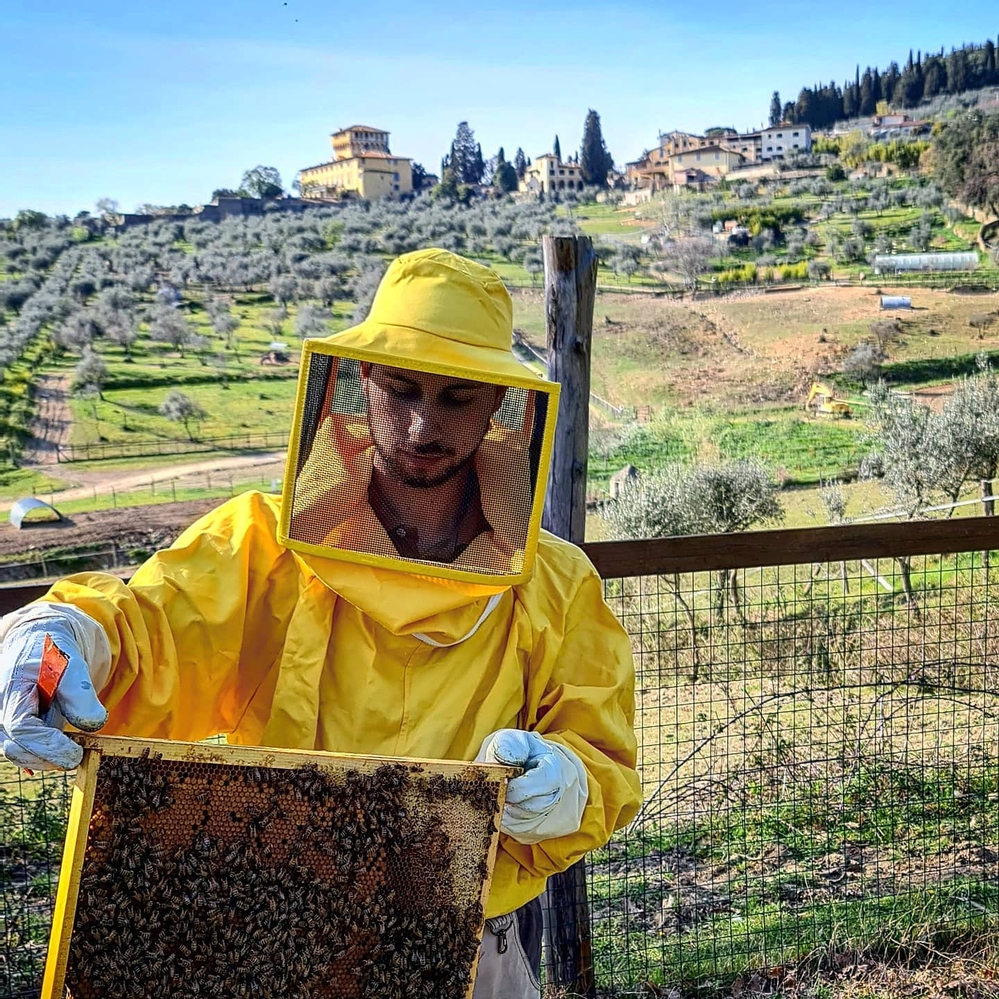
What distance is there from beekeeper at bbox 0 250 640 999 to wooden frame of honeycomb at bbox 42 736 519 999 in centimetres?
19

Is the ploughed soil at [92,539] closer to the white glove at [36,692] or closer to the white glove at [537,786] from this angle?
the white glove at [36,692]

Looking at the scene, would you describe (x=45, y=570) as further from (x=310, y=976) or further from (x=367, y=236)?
(x=367, y=236)

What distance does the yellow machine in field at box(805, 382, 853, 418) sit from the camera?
41.8 metres

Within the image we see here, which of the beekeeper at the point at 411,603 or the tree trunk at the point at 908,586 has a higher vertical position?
the beekeeper at the point at 411,603

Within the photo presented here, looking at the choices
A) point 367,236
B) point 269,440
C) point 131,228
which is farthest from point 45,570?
point 131,228

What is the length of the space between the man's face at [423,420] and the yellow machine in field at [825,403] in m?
41.9

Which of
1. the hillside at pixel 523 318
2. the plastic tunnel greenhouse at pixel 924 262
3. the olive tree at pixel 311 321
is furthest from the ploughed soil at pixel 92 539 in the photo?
the plastic tunnel greenhouse at pixel 924 262

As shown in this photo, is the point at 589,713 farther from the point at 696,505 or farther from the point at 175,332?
the point at 175,332

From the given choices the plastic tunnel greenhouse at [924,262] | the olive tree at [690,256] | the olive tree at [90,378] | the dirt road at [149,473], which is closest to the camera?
the dirt road at [149,473]

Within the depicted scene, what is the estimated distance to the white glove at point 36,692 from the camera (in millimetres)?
1926

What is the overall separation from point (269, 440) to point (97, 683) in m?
44.6

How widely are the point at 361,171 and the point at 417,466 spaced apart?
100 meters

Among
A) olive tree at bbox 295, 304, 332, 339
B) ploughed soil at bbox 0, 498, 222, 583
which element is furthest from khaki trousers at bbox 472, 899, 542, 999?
olive tree at bbox 295, 304, 332, 339

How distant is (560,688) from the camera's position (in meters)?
2.51
